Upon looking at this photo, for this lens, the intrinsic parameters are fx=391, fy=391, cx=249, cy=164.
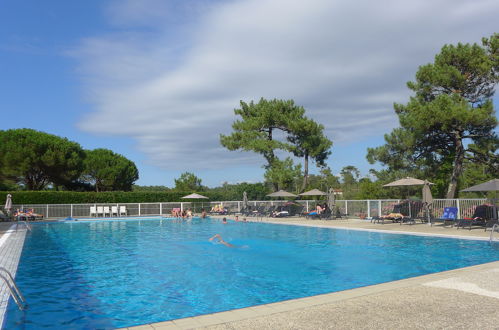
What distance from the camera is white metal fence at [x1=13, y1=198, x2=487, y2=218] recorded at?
17395 millimetres

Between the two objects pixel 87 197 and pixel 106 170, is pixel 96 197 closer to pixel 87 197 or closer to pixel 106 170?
pixel 87 197

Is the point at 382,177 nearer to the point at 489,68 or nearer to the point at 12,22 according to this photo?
the point at 489,68

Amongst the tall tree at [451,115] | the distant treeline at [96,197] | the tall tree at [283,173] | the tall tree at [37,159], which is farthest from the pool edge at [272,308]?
the tall tree at [37,159]

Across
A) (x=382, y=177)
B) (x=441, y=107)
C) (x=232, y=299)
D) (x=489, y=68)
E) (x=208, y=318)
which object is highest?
(x=489, y=68)

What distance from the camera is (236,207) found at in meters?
31.2

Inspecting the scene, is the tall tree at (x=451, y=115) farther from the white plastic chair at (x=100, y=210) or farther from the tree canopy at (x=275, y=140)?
the white plastic chair at (x=100, y=210)

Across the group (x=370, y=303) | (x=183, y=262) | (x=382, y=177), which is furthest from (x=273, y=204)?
(x=370, y=303)

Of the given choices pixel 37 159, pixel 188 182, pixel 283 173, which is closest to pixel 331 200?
pixel 283 173

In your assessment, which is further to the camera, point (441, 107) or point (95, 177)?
point (95, 177)

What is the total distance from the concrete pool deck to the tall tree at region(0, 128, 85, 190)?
3764 centimetres

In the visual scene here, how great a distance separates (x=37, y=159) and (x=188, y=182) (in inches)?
605

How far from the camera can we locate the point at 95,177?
44.4 meters

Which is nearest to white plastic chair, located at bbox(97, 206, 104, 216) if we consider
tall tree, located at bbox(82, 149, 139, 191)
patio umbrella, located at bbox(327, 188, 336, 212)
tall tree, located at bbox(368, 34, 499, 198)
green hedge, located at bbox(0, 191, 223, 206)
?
green hedge, located at bbox(0, 191, 223, 206)

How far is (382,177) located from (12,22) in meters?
22.5
